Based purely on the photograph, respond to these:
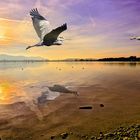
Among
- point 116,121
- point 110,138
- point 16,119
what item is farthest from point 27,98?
point 110,138

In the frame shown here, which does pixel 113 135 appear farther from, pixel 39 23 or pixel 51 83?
pixel 51 83

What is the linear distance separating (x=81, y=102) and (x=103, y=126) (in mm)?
9044

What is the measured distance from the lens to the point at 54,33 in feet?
69.7

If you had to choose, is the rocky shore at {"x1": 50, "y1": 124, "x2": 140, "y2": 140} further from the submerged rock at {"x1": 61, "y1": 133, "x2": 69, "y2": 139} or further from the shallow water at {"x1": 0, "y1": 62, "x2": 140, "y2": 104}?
the shallow water at {"x1": 0, "y1": 62, "x2": 140, "y2": 104}

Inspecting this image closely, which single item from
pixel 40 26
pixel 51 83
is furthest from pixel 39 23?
pixel 51 83

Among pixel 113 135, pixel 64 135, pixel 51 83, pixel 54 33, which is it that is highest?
pixel 54 33

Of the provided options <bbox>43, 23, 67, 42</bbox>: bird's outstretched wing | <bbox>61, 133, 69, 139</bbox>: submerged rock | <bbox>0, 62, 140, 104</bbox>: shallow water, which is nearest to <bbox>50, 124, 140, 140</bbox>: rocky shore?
<bbox>61, 133, 69, 139</bbox>: submerged rock

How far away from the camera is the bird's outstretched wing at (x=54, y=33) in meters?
18.8

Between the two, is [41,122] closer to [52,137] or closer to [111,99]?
[52,137]

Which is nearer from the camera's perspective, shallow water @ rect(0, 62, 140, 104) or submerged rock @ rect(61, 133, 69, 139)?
submerged rock @ rect(61, 133, 69, 139)

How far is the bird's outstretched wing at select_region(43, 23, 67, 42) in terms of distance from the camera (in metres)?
18.8

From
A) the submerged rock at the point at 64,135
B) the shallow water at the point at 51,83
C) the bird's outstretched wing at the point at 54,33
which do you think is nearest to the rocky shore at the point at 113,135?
the submerged rock at the point at 64,135

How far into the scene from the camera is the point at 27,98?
30.9 m

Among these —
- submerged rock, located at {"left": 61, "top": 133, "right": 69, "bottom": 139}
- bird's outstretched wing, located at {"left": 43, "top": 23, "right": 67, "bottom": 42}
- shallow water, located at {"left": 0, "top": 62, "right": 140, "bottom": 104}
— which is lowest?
shallow water, located at {"left": 0, "top": 62, "right": 140, "bottom": 104}
